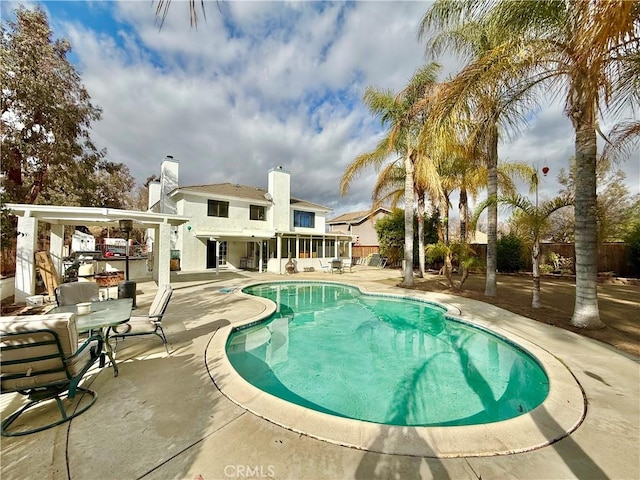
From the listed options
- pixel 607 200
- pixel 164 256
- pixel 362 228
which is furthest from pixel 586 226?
pixel 362 228

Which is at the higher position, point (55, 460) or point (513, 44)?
point (513, 44)

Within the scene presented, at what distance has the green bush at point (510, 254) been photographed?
17531mm

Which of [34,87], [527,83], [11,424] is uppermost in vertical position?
[34,87]

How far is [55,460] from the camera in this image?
2.44 m

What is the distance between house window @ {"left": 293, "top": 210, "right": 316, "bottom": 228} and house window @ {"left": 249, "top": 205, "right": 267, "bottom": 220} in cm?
313

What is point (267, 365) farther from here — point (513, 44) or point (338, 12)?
point (338, 12)

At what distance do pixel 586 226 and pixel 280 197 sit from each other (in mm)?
19855

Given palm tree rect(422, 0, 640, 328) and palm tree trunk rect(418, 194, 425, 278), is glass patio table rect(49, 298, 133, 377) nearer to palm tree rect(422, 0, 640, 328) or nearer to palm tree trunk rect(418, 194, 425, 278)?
palm tree rect(422, 0, 640, 328)

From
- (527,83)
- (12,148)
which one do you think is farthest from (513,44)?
(12,148)

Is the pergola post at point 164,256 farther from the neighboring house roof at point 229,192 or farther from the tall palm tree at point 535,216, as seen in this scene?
the tall palm tree at point 535,216

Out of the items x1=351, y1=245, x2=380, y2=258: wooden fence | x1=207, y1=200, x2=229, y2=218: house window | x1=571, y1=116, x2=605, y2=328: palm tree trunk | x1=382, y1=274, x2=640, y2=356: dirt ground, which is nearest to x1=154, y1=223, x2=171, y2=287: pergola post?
x1=207, y1=200, x2=229, y2=218: house window

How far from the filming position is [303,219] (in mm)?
25328

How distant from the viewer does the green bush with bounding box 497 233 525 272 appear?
17.5 m

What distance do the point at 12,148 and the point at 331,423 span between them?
1855 centimetres
